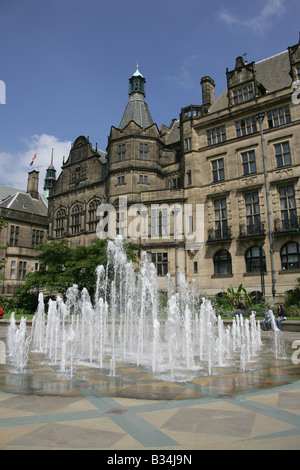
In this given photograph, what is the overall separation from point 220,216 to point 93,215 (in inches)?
664

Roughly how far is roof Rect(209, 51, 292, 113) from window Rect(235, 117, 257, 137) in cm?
371

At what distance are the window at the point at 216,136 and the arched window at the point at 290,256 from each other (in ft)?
41.0

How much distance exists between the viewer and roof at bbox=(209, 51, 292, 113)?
32781 mm

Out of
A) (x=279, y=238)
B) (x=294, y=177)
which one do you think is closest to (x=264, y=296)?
(x=279, y=238)

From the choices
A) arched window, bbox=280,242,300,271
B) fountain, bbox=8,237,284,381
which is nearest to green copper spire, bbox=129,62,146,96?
fountain, bbox=8,237,284,381

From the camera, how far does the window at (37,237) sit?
48031mm

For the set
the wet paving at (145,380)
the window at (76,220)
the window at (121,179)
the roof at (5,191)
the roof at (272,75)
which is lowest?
the wet paving at (145,380)

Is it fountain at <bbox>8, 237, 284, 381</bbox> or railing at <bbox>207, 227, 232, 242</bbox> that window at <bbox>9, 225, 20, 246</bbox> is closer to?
fountain at <bbox>8, 237, 284, 381</bbox>

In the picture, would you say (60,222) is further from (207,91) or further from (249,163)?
(249,163)

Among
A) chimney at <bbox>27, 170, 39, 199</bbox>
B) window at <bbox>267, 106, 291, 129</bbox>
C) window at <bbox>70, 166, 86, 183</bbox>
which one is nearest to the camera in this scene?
window at <bbox>267, 106, 291, 129</bbox>

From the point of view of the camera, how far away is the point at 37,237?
4859 cm

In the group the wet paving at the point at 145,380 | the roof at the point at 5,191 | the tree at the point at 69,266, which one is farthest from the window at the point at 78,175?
the wet paving at the point at 145,380

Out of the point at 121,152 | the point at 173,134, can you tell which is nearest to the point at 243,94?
the point at 173,134

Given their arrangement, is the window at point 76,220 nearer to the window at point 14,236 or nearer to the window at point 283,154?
the window at point 14,236
